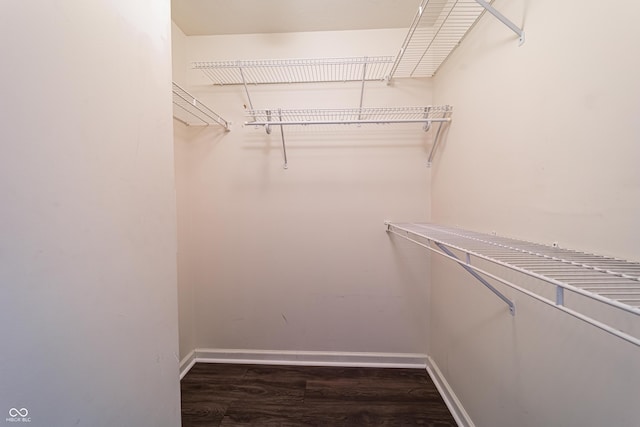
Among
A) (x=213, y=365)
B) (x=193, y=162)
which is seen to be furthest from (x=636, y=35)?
(x=213, y=365)

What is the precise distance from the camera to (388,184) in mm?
1745

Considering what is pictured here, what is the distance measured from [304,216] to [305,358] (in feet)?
3.67

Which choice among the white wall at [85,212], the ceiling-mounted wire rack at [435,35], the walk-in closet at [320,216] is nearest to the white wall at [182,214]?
the walk-in closet at [320,216]

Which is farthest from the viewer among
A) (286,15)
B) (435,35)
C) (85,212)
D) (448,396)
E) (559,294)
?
(286,15)

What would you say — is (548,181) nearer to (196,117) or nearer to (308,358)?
(308,358)

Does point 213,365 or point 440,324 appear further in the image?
point 213,365

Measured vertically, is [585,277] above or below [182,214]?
below

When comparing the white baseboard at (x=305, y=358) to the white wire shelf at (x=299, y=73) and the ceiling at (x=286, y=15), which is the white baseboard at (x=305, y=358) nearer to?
the white wire shelf at (x=299, y=73)

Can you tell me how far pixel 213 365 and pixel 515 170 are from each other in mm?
2319

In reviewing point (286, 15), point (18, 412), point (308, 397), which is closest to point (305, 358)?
point (308, 397)

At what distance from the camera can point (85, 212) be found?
59 cm

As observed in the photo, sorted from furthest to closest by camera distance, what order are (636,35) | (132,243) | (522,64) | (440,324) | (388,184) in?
(388,184), (440,324), (522,64), (132,243), (636,35)

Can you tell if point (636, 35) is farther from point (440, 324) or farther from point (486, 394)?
point (440, 324)

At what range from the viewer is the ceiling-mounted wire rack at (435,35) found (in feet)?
3.80
